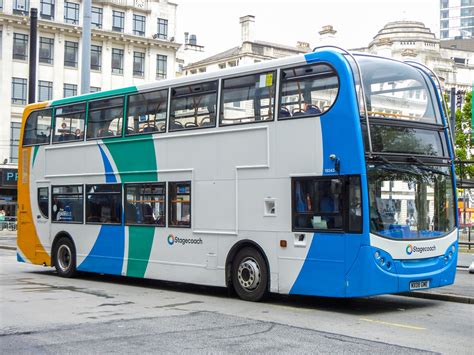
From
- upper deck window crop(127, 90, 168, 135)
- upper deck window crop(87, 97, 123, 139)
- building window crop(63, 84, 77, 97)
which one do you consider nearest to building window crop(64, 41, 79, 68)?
building window crop(63, 84, 77, 97)

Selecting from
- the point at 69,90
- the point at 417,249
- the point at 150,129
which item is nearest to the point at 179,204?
the point at 150,129

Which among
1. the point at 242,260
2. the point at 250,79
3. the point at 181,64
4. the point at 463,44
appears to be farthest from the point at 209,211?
the point at 463,44

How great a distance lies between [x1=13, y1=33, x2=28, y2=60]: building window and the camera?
55562mm

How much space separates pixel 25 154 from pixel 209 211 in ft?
24.0

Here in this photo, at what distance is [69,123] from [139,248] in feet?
13.4

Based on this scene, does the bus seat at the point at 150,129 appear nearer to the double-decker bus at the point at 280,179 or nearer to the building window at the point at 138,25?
the double-decker bus at the point at 280,179

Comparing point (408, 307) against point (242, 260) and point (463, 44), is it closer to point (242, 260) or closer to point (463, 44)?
point (242, 260)

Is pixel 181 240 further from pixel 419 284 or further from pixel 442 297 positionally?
pixel 442 297

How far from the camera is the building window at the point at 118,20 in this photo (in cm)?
6077

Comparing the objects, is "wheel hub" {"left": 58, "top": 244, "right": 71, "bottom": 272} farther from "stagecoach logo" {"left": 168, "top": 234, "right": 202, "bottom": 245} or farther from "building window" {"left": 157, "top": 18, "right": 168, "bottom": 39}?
"building window" {"left": 157, "top": 18, "right": 168, "bottom": 39}

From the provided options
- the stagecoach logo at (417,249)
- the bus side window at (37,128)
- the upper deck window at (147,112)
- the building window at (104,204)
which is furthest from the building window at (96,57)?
the stagecoach logo at (417,249)

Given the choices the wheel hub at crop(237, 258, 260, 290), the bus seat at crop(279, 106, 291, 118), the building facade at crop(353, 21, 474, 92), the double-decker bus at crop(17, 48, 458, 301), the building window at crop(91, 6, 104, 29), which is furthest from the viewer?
the building facade at crop(353, 21, 474, 92)

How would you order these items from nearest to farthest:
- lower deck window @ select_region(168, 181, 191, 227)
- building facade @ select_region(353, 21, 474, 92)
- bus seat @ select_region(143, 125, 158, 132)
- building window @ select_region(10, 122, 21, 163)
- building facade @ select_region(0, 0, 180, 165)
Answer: lower deck window @ select_region(168, 181, 191, 227) < bus seat @ select_region(143, 125, 158, 132) < building window @ select_region(10, 122, 21, 163) < building facade @ select_region(0, 0, 180, 165) < building facade @ select_region(353, 21, 474, 92)

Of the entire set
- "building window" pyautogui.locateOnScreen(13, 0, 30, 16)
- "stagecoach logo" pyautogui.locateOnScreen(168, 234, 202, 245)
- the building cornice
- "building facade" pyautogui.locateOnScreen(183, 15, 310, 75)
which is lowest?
"stagecoach logo" pyautogui.locateOnScreen(168, 234, 202, 245)
